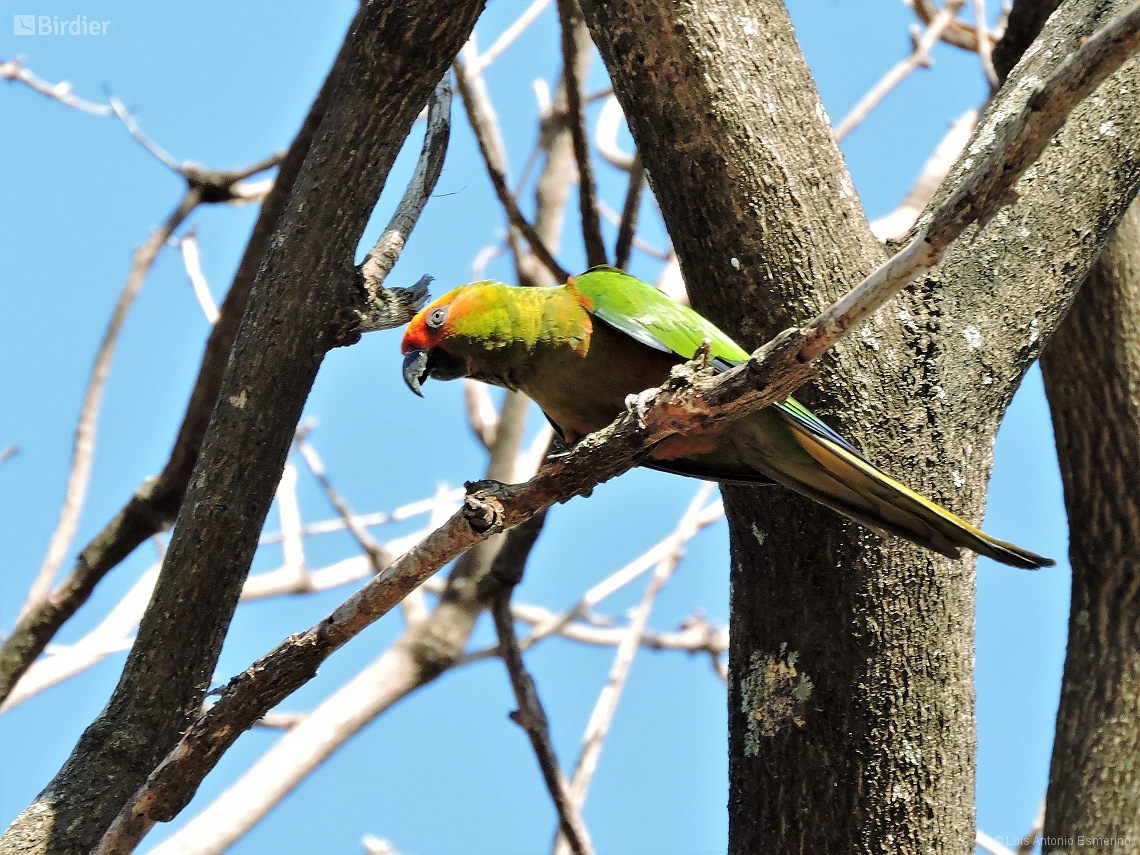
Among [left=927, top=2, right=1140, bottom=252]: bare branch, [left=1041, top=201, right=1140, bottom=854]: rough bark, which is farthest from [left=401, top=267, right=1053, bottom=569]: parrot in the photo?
[left=1041, top=201, right=1140, bottom=854]: rough bark

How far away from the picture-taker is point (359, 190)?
309 centimetres

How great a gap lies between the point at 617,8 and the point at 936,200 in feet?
3.53

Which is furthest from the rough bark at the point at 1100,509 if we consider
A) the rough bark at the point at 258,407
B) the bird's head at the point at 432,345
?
the rough bark at the point at 258,407

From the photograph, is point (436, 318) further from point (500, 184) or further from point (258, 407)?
point (500, 184)

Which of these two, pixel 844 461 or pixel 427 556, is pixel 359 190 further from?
pixel 844 461

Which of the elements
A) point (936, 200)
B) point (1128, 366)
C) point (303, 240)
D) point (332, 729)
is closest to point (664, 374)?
point (936, 200)

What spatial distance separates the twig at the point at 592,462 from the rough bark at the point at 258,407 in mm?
360

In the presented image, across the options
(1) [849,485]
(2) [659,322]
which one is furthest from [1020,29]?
(1) [849,485]

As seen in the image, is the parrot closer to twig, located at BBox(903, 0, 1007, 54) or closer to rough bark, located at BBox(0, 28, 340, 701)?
rough bark, located at BBox(0, 28, 340, 701)

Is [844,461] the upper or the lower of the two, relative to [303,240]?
lower

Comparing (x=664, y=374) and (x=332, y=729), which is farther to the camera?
(x=332, y=729)

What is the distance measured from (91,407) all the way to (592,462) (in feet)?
9.64

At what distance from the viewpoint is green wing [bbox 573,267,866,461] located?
2.93 metres

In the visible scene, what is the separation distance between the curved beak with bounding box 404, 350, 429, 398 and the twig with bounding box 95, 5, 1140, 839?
1.15 metres
